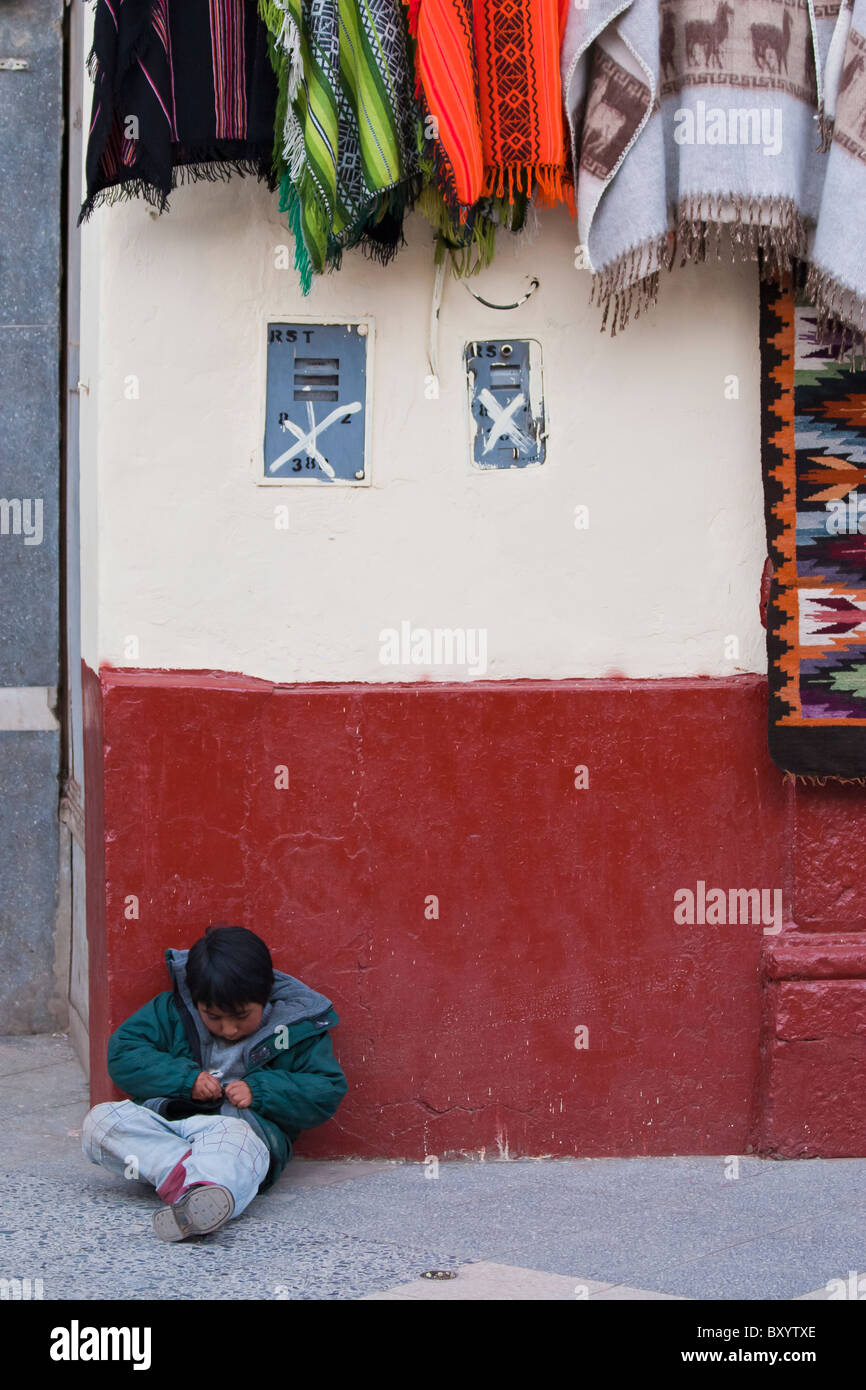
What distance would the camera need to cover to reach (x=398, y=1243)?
404cm

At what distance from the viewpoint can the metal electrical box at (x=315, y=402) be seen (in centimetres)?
466

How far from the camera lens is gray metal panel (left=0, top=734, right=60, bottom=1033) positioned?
6227mm

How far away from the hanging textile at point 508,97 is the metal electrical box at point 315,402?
1.90 ft

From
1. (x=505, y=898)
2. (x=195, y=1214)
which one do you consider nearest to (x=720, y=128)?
(x=505, y=898)

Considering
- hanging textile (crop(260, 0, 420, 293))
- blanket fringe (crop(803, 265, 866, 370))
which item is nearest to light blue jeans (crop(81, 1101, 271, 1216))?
hanging textile (crop(260, 0, 420, 293))

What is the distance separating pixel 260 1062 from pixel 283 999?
0.60 ft

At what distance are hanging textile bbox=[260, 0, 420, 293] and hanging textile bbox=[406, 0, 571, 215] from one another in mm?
75

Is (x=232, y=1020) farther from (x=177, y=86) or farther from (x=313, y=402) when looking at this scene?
(x=177, y=86)

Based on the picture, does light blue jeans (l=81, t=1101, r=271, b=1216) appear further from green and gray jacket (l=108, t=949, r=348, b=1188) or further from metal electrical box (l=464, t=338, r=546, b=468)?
metal electrical box (l=464, t=338, r=546, b=468)

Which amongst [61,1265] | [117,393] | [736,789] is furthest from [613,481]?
[61,1265]

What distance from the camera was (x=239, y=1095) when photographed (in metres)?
4.26

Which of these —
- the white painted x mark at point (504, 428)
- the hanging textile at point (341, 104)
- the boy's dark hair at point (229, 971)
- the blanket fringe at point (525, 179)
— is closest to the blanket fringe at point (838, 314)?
the blanket fringe at point (525, 179)

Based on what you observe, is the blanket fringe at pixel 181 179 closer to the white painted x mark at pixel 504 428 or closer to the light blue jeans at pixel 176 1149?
the white painted x mark at pixel 504 428

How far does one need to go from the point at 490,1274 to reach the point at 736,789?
1.61m
